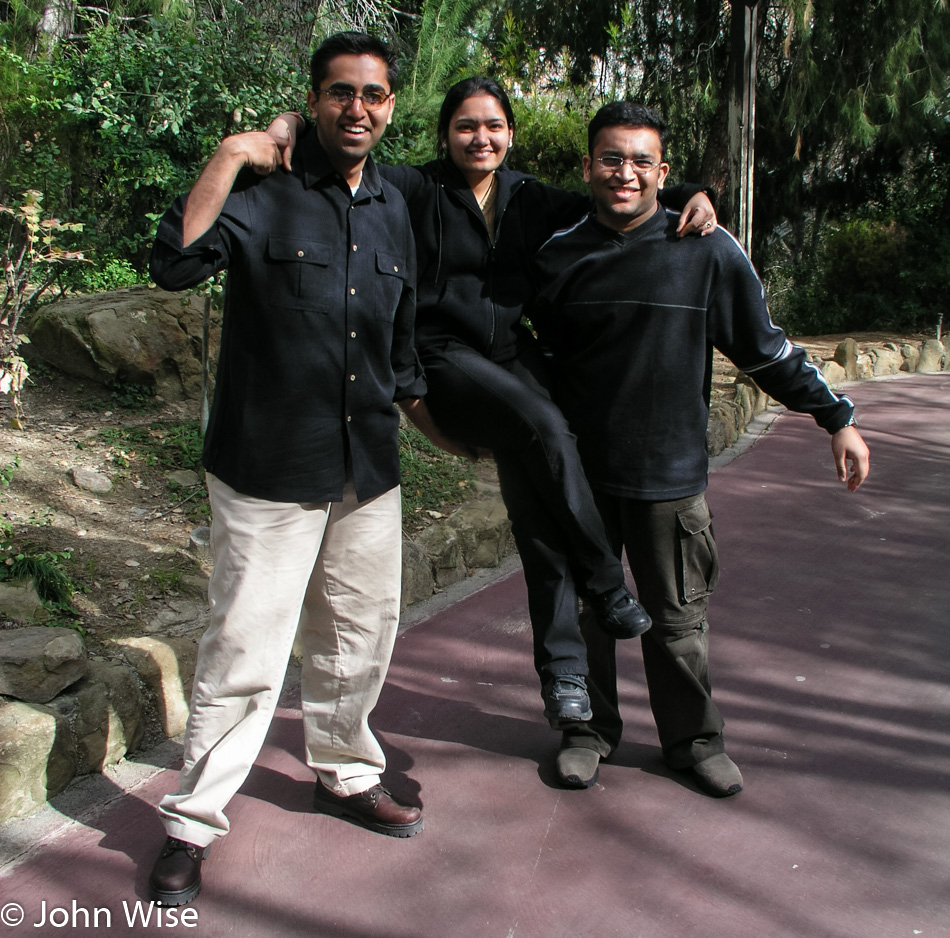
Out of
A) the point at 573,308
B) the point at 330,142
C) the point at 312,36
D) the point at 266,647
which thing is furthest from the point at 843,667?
the point at 312,36

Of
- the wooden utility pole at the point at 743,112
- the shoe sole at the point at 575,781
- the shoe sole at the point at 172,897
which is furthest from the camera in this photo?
the wooden utility pole at the point at 743,112

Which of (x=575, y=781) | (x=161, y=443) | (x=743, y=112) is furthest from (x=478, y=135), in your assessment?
(x=743, y=112)

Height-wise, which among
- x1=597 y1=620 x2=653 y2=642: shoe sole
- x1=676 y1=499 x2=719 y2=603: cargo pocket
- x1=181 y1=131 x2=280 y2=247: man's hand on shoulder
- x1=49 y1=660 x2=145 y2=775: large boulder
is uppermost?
x1=181 y1=131 x2=280 y2=247: man's hand on shoulder

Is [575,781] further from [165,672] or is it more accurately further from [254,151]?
[254,151]

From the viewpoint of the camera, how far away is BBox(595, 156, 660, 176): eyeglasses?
283cm

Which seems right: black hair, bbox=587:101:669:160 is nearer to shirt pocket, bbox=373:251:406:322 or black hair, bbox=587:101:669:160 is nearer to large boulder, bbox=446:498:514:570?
shirt pocket, bbox=373:251:406:322

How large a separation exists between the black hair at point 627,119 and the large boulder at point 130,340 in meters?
3.82

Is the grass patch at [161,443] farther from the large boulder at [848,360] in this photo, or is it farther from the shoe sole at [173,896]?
the large boulder at [848,360]

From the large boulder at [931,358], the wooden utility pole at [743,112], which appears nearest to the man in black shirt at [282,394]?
the wooden utility pole at [743,112]

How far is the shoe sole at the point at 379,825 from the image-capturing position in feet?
9.52

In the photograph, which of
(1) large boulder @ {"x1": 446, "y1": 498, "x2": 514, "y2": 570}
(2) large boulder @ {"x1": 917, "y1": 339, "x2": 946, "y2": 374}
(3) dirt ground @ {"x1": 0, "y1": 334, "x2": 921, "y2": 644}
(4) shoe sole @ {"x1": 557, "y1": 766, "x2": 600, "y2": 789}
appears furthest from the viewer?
(2) large boulder @ {"x1": 917, "y1": 339, "x2": 946, "y2": 374}

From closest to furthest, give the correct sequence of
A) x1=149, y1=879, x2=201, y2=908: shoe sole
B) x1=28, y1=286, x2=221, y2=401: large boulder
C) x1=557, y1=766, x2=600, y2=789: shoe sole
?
1. x1=149, y1=879, x2=201, y2=908: shoe sole
2. x1=557, y1=766, x2=600, y2=789: shoe sole
3. x1=28, y1=286, x2=221, y2=401: large boulder

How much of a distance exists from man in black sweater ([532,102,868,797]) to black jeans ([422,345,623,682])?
177 millimetres

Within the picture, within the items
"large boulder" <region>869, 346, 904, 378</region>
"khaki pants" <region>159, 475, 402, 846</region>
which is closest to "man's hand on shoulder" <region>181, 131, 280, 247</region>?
"khaki pants" <region>159, 475, 402, 846</region>
